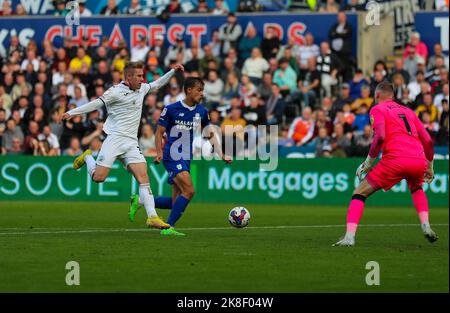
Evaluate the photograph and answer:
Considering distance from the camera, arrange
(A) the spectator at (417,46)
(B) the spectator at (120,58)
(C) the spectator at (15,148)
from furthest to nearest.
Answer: (B) the spectator at (120,58) → (C) the spectator at (15,148) → (A) the spectator at (417,46)

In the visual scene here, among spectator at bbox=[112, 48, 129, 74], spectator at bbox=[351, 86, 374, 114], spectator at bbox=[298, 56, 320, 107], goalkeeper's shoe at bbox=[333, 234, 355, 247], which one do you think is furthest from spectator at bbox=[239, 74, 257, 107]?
goalkeeper's shoe at bbox=[333, 234, 355, 247]

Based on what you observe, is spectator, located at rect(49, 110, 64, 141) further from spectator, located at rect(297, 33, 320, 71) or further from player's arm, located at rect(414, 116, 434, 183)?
player's arm, located at rect(414, 116, 434, 183)

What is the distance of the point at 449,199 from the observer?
2708 centimetres

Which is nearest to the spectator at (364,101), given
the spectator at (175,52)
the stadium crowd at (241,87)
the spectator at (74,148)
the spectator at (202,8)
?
the stadium crowd at (241,87)

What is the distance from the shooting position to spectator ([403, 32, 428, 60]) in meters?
30.1

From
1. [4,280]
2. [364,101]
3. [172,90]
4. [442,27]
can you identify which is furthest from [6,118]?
[4,280]

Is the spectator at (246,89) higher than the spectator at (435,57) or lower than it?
lower

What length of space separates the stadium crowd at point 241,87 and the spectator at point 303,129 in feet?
0.09

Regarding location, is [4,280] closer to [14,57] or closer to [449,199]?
[449,199]

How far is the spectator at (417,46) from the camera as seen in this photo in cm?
3011

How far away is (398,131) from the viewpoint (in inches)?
614

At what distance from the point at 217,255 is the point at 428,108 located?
15.0 meters

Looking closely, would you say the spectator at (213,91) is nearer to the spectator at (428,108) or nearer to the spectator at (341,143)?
the spectator at (341,143)

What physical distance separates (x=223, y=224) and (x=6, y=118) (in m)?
12.6
